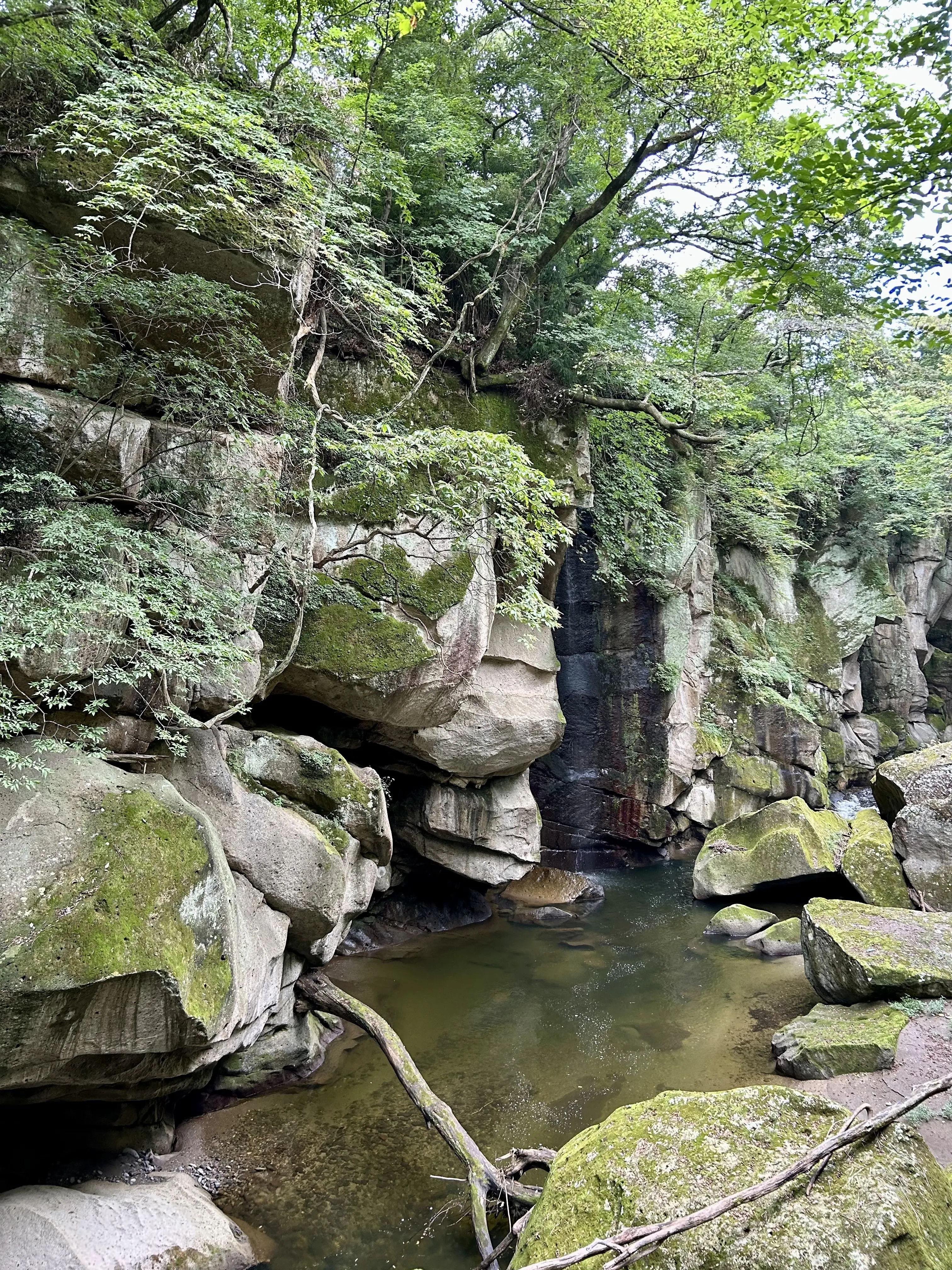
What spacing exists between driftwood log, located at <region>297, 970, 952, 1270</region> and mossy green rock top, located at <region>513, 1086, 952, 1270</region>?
7cm

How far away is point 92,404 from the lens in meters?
5.66

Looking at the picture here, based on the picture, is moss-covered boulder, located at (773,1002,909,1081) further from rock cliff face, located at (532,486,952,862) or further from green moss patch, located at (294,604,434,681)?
rock cliff face, located at (532,486,952,862)

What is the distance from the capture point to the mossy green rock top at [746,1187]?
297 centimetres

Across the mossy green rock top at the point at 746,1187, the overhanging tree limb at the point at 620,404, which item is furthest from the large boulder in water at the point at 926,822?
the overhanging tree limb at the point at 620,404

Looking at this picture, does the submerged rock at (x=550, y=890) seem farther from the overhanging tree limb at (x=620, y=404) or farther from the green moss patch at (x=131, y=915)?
the green moss patch at (x=131, y=915)

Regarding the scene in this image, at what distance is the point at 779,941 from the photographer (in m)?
10.5

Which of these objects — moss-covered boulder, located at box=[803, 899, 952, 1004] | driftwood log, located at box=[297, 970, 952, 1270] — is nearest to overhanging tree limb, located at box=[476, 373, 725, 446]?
moss-covered boulder, located at box=[803, 899, 952, 1004]

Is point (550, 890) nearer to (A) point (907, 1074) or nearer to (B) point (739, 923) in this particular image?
(B) point (739, 923)

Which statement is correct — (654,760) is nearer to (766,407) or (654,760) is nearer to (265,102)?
(766,407)

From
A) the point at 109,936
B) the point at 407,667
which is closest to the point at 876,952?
the point at 407,667

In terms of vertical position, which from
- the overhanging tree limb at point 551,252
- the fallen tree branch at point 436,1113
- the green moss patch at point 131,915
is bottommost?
the fallen tree branch at point 436,1113

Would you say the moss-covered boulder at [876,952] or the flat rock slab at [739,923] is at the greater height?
the moss-covered boulder at [876,952]

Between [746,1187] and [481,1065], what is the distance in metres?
4.62

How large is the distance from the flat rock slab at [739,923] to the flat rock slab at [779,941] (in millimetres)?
244
